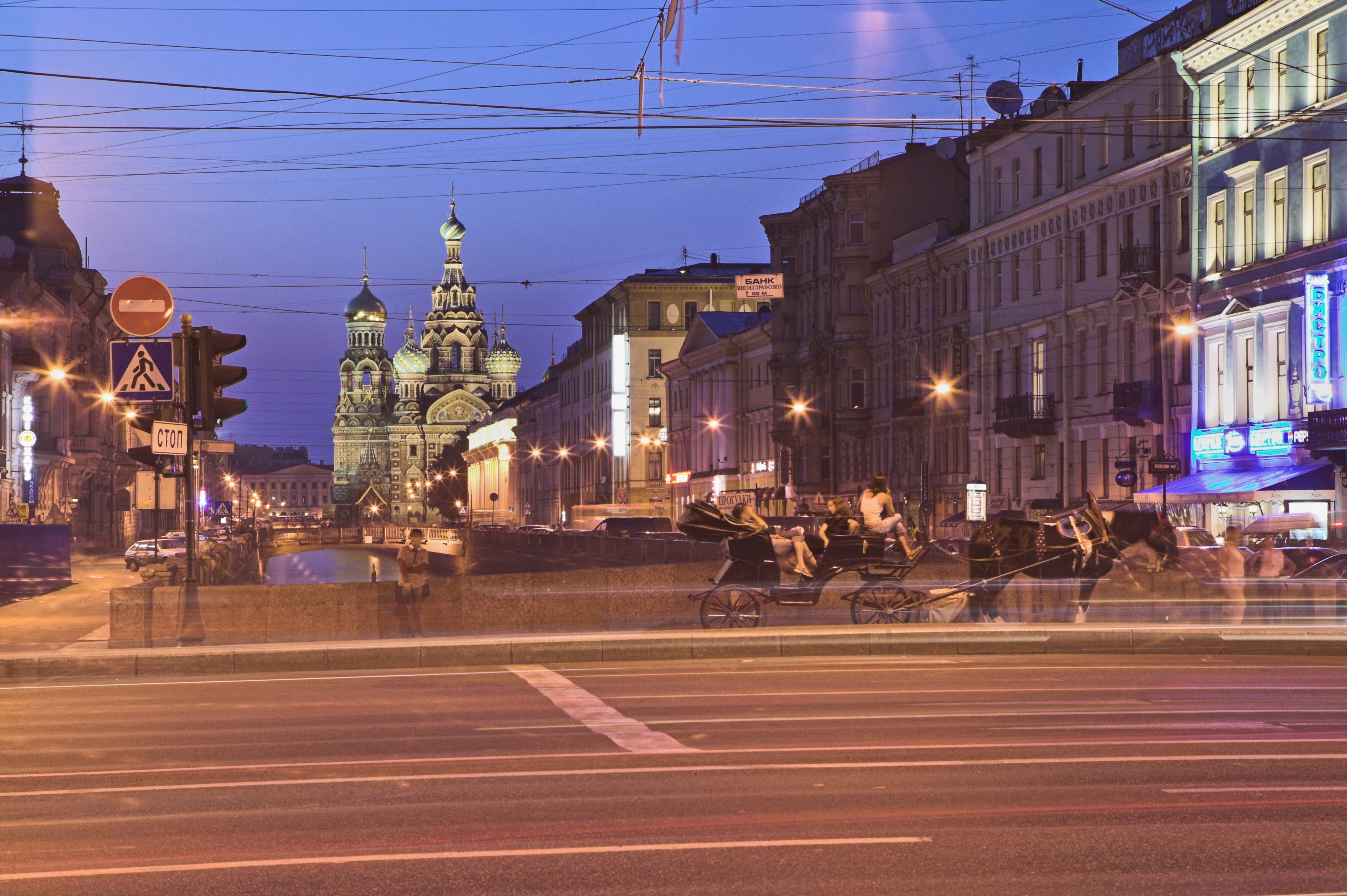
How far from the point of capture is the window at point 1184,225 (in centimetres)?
4794

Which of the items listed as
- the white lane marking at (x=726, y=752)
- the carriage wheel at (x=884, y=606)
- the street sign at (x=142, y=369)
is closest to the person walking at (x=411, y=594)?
the street sign at (x=142, y=369)

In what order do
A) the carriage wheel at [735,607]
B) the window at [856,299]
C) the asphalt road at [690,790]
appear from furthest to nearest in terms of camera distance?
1. the window at [856,299]
2. the carriage wheel at [735,607]
3. the asphalt road at [690,790]

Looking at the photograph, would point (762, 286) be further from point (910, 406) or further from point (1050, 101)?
point (1050, 101)

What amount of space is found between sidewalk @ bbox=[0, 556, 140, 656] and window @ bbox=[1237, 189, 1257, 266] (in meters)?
29.8

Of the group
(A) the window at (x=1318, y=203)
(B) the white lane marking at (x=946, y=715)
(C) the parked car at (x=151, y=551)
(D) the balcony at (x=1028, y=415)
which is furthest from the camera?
(D) the balcony at (x=1028, y=415)

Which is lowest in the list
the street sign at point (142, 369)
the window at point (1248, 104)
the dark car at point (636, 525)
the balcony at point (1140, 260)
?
the dark car at point (636, 525)

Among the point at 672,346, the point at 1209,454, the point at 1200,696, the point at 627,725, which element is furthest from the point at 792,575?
the point at 672,346

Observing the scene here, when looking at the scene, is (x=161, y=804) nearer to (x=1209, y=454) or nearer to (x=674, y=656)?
(x=674, y=656)

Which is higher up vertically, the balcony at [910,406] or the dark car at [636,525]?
the balcony at [910,406]

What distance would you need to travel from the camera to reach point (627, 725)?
1407 centimetres

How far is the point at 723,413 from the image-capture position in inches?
3898

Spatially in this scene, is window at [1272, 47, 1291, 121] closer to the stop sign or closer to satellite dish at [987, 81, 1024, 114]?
satellite dish at [987, 81, 1024, 114]

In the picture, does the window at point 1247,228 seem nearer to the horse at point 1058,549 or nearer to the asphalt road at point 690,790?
the horse at point 1058,549

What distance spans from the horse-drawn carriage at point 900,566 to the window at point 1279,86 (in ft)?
70.9
